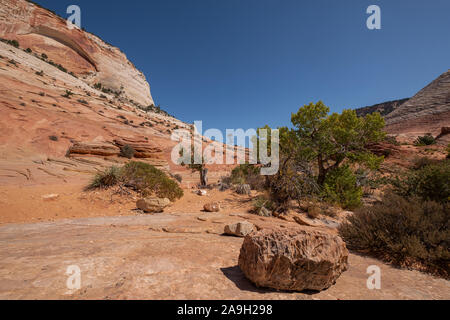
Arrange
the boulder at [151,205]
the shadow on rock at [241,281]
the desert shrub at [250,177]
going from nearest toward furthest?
the shadow on rock at [241,281] < the boulder at [151,205] < the desert shrub at [250,177]

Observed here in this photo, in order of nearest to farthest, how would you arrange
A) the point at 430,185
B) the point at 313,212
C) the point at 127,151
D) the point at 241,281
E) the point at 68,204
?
the point at 241,281 → the point at 430,185 → the point at 313,212 → the point at 68,204 → the point at 127,151

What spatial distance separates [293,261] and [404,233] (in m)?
2.58

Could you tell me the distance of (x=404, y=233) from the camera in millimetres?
2961

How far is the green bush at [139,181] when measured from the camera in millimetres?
7422

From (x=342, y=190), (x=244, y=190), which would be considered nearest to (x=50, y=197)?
(x=244, y=190)

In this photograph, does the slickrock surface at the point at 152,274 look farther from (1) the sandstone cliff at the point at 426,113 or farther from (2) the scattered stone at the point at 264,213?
(1) the sandstone cliff at the point at 426,113

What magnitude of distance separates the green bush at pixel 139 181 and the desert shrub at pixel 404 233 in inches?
263

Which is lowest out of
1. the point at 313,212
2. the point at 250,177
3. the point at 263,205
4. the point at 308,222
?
the point at 308,222

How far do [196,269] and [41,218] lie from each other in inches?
235

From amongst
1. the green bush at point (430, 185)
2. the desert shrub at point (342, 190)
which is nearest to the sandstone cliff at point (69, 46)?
the desert shrub at point (342, 190)

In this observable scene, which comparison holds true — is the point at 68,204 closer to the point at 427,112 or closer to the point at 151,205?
the point at 151,205

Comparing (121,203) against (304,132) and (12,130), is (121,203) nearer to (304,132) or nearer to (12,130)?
(304,132)

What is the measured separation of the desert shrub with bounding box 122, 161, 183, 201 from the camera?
7.69 m
